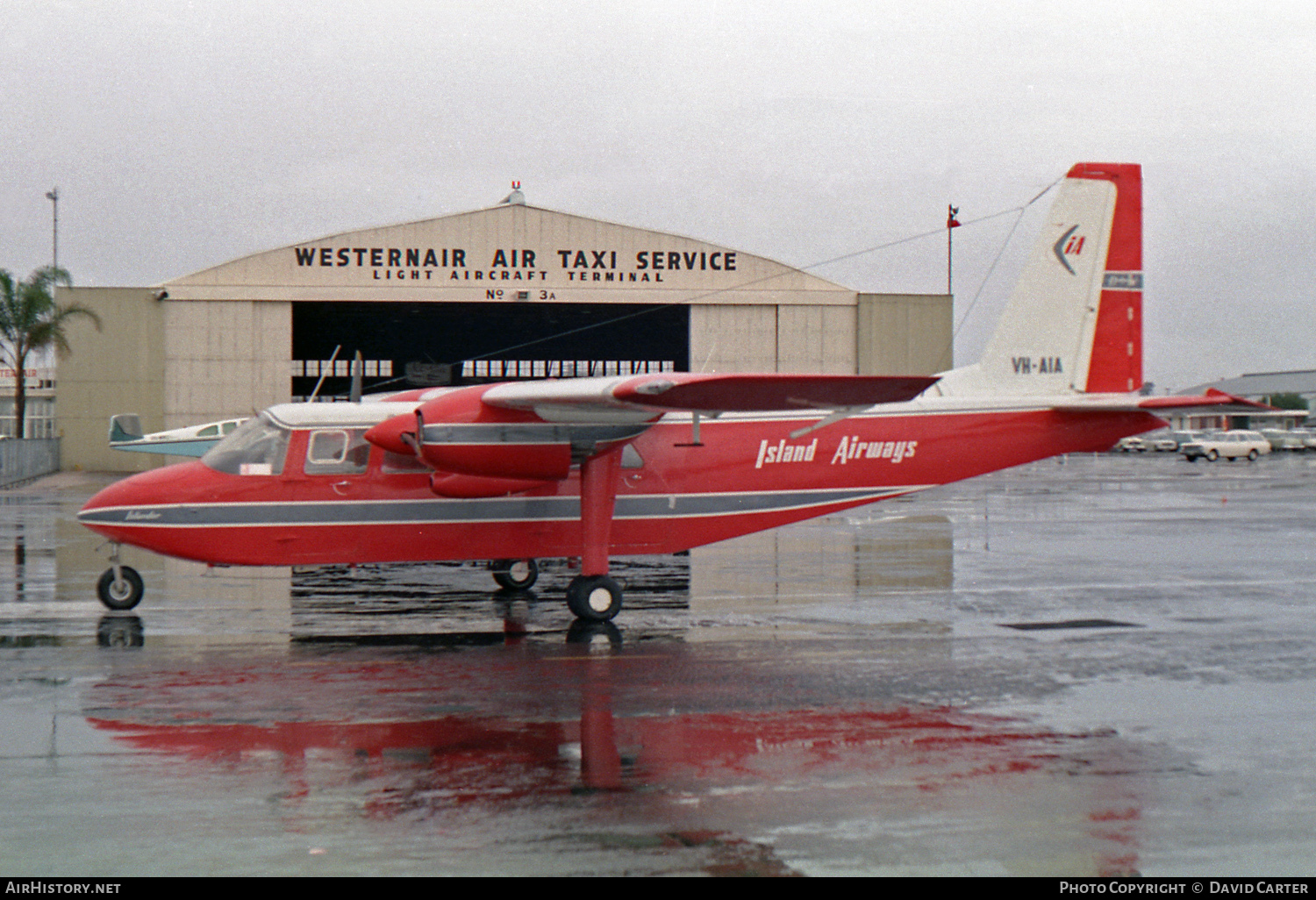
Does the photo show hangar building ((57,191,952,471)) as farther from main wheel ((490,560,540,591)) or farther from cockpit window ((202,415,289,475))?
cockpit window ((202,415,289,475))

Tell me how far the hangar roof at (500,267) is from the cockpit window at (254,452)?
3159 cm

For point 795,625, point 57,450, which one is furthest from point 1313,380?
point 795,625

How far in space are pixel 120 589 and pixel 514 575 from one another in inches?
185

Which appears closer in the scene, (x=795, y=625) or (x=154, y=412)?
(x=795, y=625)

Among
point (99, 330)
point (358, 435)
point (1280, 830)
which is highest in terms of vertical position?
point (99, 330)

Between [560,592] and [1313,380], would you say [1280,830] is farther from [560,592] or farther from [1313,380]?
[1313,380]

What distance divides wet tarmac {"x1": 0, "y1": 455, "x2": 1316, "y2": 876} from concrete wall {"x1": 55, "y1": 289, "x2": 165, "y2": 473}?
30.6 metres

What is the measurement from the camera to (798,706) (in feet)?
28.2

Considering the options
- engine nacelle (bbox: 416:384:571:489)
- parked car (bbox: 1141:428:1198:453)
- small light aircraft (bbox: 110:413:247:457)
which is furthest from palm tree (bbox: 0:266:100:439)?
parked car (bbox: 1141:428:1198:453)

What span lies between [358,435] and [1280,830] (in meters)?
10.1

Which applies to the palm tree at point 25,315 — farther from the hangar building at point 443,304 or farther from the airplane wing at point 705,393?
the airplane wing at point 705,393

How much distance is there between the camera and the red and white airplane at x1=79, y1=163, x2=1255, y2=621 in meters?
12.1

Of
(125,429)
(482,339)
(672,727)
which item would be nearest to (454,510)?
(672,727)

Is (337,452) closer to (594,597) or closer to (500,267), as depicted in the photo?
(594,597)
